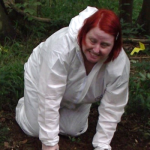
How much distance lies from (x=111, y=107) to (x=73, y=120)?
58cm

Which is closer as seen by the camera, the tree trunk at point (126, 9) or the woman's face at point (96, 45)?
the woman's face at point (96, 45)

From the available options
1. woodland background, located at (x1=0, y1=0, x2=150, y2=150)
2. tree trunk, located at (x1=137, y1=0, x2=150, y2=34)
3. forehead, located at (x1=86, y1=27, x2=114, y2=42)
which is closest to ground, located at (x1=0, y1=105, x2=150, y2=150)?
woodland background, located at (x1=0, y1=0, x2=150, y2=150)

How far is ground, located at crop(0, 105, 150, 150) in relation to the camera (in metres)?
2.88

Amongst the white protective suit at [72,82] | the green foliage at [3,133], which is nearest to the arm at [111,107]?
the white protective suit at [72,82]

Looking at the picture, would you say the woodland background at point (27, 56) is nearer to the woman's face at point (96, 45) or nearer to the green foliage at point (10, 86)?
the green foliage at point (10, 86)

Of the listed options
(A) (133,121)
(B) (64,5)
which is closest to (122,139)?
(A) (133,121)

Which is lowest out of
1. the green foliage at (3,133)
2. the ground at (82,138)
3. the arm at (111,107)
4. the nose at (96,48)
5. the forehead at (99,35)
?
the ground at (82,138)

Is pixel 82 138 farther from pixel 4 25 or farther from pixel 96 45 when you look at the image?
pixel 4 25

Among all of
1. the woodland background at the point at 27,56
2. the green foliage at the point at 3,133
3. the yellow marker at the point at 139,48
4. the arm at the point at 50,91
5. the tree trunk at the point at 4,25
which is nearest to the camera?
the arm at the point at 50,91

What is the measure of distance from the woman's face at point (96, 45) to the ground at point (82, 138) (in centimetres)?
92

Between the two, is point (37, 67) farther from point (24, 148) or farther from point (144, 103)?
point (144, 103)

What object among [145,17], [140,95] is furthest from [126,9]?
[140,95]

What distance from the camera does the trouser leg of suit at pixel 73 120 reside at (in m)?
3.04

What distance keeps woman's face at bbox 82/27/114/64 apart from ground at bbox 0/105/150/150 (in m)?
0.92
